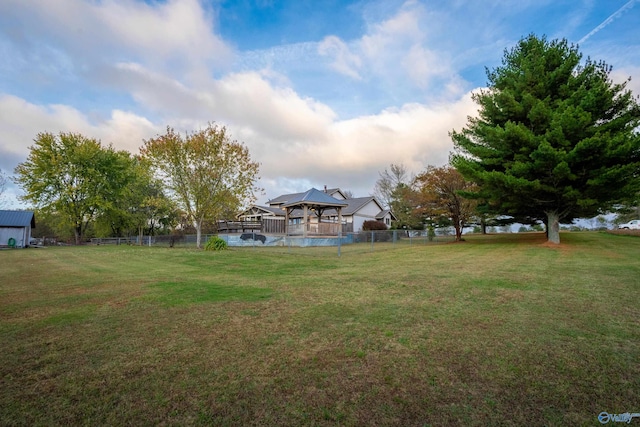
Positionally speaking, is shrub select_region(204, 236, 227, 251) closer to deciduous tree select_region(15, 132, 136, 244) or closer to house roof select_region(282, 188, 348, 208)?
house roof select_region(282, 188, 348, 208)

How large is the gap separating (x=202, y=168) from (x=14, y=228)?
21195 millimetres

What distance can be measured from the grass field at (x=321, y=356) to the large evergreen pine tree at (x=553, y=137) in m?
9.88

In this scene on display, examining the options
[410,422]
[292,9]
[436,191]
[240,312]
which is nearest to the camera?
[410,422]

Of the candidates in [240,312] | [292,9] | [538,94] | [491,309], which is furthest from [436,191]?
[240,312]

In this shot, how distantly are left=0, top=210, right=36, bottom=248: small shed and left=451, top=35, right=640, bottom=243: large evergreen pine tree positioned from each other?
36.7 meters

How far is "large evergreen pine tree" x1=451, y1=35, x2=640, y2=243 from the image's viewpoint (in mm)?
13664

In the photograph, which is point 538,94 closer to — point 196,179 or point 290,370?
point 290,370

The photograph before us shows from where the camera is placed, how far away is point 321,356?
10.6 ft

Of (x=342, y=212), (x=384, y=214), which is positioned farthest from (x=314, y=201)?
(x=384, y=214)

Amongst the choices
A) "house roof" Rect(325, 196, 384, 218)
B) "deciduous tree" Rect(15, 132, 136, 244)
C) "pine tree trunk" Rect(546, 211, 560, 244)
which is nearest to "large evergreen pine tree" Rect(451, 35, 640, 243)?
"pine tree trunk" Rect(546, 211, 560, 244)

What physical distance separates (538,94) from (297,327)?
18922 mm

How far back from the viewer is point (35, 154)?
30234 mm

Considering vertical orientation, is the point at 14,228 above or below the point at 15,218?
below

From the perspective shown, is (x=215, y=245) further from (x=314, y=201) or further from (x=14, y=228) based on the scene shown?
(x=14, y=228)
